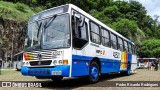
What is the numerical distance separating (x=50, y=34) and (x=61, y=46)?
788 millimetres

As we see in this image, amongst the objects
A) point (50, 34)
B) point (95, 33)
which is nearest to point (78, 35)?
point (50, 34)

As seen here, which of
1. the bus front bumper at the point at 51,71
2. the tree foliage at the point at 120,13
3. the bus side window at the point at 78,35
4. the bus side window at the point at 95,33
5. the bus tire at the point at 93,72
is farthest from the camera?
the tree foliage at the point at 120,13

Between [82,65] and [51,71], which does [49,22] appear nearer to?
[51,71]

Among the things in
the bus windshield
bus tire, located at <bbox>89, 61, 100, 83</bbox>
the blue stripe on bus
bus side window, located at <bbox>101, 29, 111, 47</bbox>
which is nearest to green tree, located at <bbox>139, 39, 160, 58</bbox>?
bus side window, located at <bbox>101, 29, 111, 47</bbox>

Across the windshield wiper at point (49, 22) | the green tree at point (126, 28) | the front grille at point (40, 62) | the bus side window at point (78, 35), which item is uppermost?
the green tree at point (126, 28)

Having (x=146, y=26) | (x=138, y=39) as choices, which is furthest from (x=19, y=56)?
(x=146, y=26)

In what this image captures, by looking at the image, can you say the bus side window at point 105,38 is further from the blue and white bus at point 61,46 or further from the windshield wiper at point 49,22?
the windshield wiper at point 49,22

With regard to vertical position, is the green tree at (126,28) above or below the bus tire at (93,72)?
above

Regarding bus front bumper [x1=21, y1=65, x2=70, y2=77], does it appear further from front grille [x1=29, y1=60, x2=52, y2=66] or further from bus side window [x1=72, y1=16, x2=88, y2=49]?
bus side window [x1=72, y1=16, x2=88, y2=49]

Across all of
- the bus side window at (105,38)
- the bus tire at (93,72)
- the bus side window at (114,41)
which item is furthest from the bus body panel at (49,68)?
the bus side window at (114,41)

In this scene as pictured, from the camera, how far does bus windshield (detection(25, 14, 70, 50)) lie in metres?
9.83

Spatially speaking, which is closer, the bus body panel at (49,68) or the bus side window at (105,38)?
the bus body panel at (49,68)

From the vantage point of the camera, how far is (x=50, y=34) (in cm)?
1012

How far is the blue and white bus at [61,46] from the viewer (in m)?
9.62
